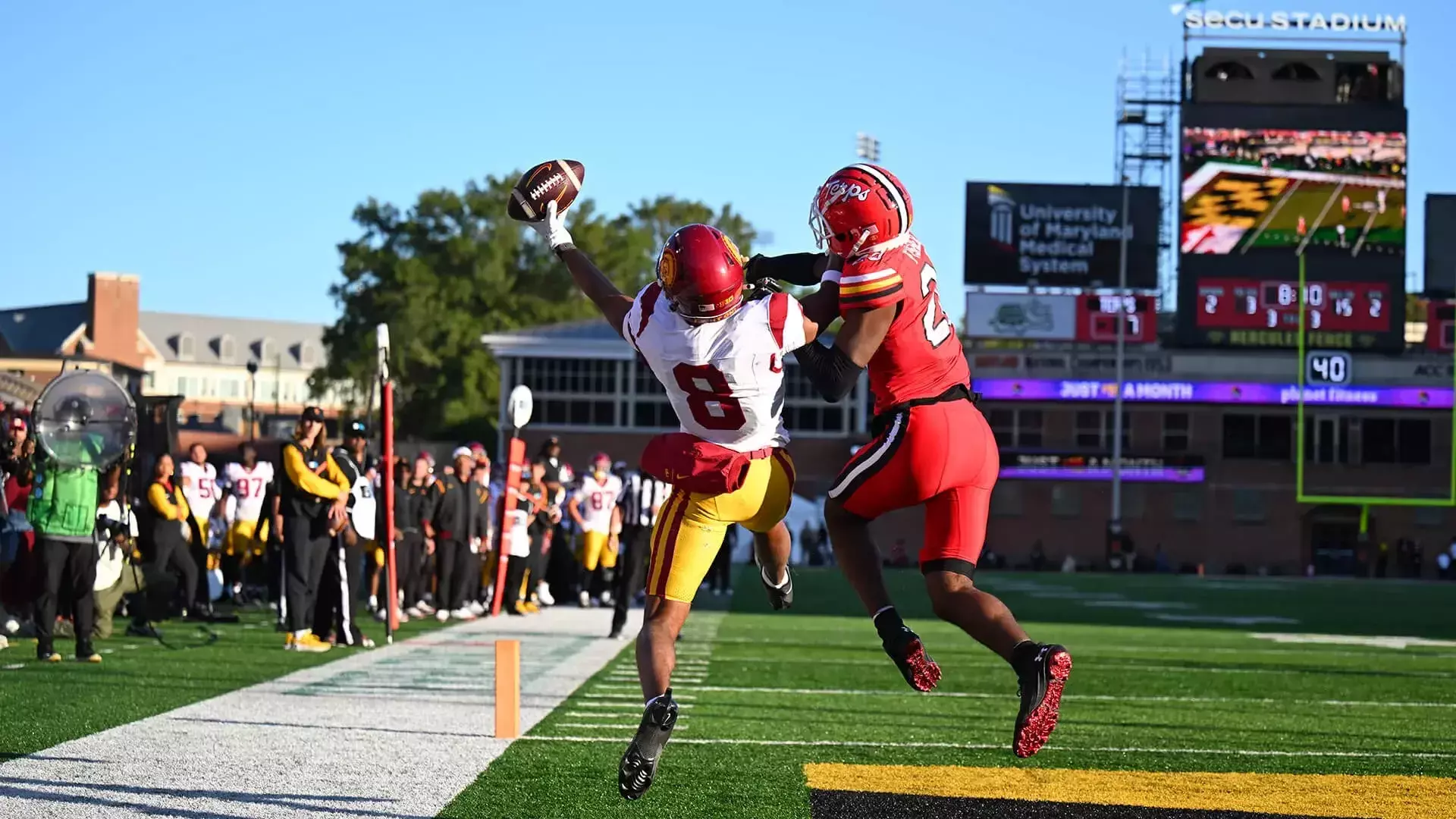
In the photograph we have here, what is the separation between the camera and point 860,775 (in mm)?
6953

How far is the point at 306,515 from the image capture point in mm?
13453

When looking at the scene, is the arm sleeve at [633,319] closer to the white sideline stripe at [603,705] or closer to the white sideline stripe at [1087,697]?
the white sideline stripe at [603,705]

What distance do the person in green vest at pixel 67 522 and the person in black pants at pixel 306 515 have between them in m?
1.64

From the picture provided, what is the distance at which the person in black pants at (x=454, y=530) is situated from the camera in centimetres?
1869

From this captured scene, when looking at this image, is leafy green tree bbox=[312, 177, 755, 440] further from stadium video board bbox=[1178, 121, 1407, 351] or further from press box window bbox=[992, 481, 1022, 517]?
stadium video board bbox=[1178, 121, 1407, 351]

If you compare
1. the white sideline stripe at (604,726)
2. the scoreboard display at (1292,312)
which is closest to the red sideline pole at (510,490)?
the white sideline stripe at (604,726)

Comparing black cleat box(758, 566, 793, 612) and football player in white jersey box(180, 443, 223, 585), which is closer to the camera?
black cleat box(758, 566, 793, 612)

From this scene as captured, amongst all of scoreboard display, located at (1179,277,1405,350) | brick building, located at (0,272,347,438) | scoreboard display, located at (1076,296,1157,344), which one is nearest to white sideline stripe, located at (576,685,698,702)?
scoreboard display, located at (1179,277,1405,350)

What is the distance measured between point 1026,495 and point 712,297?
180 feet

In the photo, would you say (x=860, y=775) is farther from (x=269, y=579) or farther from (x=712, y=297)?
(x=269, y=579)

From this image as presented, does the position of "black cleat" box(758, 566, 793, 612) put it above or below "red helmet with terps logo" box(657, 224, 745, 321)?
below

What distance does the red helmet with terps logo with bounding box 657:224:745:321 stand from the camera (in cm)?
566

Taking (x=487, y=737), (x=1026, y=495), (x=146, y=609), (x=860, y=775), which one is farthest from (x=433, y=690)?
(x=1026, y=495)

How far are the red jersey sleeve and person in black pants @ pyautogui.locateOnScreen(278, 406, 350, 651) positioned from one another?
322 inches
